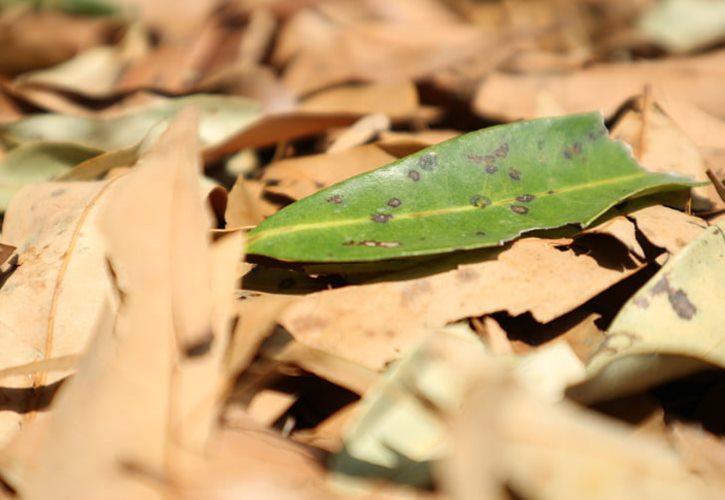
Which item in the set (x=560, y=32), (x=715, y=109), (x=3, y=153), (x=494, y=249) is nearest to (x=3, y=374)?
(x=494, y=249)

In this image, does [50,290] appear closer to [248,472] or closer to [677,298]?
[248,472]

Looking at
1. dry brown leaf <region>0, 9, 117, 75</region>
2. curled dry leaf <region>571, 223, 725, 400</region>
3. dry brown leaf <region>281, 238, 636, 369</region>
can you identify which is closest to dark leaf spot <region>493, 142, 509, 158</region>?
dry brown leaf <region>281, 238, 636, 369</region>

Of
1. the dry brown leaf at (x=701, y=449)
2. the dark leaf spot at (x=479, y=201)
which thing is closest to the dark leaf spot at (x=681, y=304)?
the dry brown leaf at (x=701, y=449)

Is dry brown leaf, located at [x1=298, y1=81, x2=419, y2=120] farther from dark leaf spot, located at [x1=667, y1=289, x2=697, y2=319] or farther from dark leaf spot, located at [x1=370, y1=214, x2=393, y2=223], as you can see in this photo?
dark leaf spot, located at [x1=667, y1=289, x2=697, y2=319]

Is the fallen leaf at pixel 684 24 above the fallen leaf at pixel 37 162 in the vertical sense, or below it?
above

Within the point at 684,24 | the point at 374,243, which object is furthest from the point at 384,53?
the point at 374,243

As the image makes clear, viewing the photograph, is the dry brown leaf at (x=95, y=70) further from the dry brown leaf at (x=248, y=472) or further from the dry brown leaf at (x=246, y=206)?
the dry brown leaf at (x=248, y=472)

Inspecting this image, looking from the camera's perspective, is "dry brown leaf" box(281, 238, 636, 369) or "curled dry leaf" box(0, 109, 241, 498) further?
"dry brown leaf" box(281, 238, 636, 369)

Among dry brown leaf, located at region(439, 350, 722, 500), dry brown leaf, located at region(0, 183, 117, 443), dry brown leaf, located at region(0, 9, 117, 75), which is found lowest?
dry brown leaf, located at region(0, 9, 117, 75)
